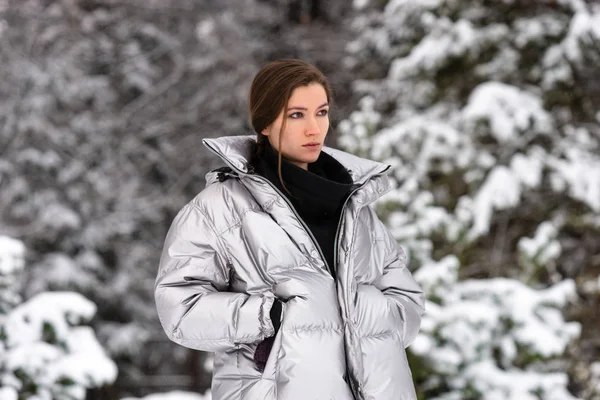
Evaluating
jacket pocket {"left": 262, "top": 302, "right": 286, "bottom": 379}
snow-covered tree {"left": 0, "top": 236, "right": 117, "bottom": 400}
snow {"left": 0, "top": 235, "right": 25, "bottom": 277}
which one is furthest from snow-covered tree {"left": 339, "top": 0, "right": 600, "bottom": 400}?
jacket pocket {"left": 262, "top": 302, "right": 286, "bottom": 379}

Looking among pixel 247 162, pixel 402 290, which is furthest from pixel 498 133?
pixel 247 162

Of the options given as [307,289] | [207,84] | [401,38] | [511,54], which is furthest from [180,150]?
[307,289]

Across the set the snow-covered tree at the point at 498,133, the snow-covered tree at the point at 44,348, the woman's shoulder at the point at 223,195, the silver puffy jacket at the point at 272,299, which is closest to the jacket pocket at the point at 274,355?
the silver puffy jacket at the point at 272,299

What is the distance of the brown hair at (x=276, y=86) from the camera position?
2312mm

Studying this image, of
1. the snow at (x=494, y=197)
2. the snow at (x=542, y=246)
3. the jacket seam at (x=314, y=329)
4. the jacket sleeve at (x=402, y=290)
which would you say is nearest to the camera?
the jacket seam at (x=314, y=329)

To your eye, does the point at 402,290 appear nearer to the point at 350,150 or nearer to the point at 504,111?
the point at 350,150

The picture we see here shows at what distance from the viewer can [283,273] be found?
219 centimetres

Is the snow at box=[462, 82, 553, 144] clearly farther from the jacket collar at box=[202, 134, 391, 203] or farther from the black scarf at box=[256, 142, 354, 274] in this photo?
the black scarf at box=[256, 142, 354, 274]

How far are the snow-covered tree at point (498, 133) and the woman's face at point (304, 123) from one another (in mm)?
3703

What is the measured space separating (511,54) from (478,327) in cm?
348

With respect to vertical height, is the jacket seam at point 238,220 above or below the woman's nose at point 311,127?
below

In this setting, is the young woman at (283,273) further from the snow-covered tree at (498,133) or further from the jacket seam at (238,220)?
the snow-covered tree at (498,133)

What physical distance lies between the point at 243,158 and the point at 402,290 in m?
0.67

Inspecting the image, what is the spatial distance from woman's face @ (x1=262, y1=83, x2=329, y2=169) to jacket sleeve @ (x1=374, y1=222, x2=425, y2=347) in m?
0.42
